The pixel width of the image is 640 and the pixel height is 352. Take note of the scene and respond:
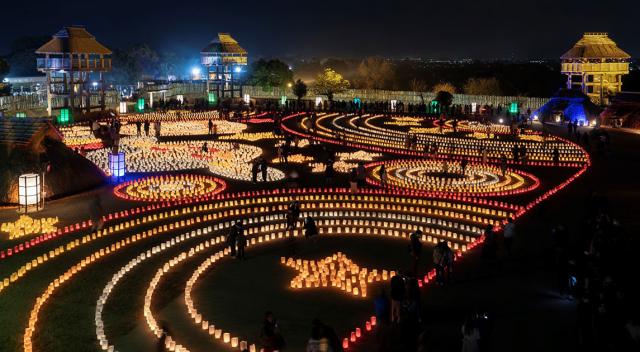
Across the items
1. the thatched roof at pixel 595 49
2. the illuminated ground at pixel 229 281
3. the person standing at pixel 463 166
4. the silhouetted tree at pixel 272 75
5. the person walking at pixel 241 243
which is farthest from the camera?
the silhouetted tree at pixel 272 75

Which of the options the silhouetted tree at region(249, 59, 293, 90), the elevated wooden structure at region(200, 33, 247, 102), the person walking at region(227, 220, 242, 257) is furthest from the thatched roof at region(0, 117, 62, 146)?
the silhouetted tree at region(249, 59, 293, 90)

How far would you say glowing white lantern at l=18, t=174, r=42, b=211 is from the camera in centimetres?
2350

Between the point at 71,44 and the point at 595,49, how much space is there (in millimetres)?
44449

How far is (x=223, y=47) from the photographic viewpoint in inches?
2940

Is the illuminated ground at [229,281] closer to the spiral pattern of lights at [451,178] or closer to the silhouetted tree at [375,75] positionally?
the spiral pattern of lights at [451,178]

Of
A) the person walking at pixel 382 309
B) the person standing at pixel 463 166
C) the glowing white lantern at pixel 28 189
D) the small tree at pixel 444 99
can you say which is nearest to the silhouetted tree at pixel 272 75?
the small tree at pixel 444 99

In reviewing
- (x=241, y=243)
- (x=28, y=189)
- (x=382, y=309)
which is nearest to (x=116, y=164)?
(x=28, y=189)

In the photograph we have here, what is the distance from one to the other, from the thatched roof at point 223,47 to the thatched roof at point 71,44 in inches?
720

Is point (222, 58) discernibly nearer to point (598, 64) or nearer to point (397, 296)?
point (598, 64)

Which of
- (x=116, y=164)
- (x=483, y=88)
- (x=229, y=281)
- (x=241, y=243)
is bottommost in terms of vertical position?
(x=229, y=281)

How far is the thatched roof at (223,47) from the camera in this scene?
74500 millimetres

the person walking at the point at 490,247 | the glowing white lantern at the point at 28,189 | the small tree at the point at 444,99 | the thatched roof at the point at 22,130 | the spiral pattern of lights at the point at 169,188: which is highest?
the small tree at the point at 444,99

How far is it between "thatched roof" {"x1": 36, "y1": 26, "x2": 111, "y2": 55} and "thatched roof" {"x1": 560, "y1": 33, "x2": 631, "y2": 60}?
40.6 meters

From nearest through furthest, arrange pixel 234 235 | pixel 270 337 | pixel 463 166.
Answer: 1. pixel 270 337
2. pixel 234 235
3. pixel 463 166
